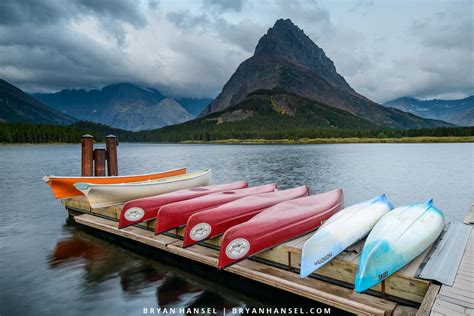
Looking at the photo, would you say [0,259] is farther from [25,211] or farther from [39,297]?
[25,211]

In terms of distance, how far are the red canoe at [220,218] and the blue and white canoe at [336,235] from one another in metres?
2.38

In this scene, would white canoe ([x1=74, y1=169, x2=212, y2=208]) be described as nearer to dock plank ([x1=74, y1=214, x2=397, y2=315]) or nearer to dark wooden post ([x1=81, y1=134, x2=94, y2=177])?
dock plank ([x1=74, y1=214, x2=397, y2=315])

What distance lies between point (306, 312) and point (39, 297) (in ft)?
19.8

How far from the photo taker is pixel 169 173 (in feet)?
56.3

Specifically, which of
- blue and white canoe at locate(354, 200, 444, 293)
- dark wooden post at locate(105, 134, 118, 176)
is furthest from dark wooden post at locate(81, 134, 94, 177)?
blue and white canoe at locate(354, 200, 444, 293)

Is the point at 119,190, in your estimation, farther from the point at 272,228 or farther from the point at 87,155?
the point at 272,228

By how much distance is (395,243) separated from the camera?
20.2 feet

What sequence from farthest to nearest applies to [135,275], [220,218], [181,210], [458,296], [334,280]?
[181,210], [135,275], [220,218], [334,280], [458,296]

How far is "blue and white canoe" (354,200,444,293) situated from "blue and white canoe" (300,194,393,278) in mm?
420

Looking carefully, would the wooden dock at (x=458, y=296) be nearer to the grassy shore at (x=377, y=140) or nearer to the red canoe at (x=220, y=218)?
the red canoe at (x=220, y=218)

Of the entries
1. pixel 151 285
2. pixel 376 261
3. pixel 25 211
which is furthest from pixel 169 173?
pixel 376 261

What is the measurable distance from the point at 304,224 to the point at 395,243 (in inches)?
93.0

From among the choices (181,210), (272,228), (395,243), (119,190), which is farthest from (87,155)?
(395,243)

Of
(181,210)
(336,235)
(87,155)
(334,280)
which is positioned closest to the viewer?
(334,280)
